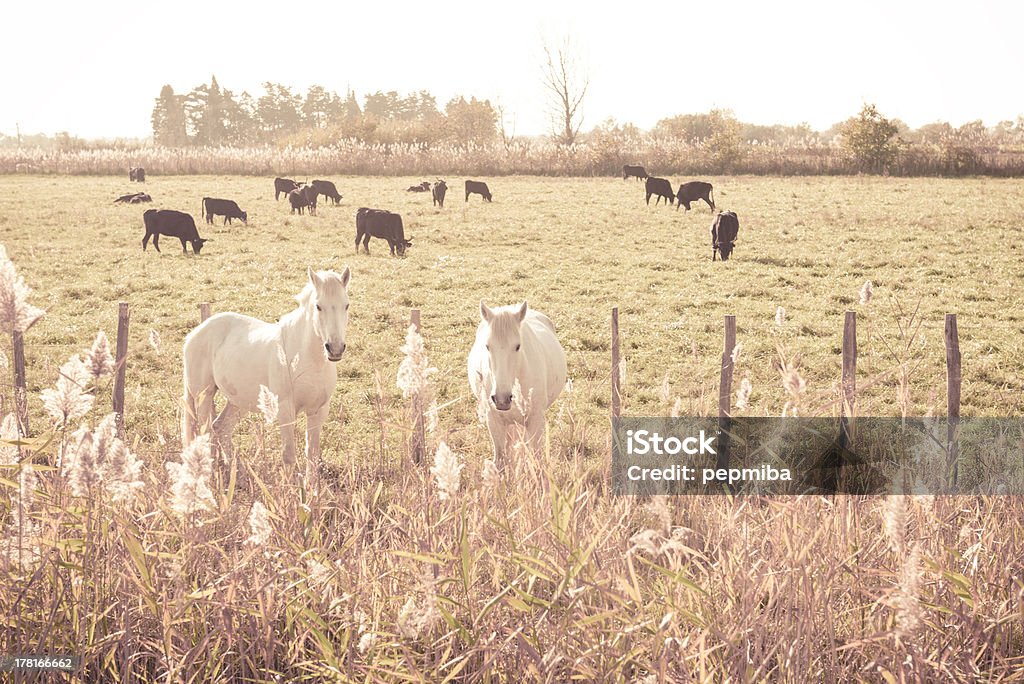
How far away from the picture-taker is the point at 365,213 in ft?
63.4

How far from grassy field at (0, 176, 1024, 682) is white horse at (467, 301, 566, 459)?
310 mm

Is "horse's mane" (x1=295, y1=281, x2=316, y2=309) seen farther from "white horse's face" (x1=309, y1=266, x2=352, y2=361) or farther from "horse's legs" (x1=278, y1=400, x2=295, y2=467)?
"horse's legs" (x1=278, y1=400, x2=295, y2=467)

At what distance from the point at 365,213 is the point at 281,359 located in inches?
530

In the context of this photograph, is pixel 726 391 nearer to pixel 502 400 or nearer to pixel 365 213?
pixel 502 400

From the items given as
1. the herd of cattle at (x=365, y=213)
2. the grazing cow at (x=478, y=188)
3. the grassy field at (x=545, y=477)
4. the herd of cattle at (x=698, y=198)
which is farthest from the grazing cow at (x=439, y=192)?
the herd of cattle at (x=698, y=198)

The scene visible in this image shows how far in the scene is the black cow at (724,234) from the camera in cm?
1770

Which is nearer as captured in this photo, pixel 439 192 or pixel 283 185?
pixel 439 192

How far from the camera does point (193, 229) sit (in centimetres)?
1909

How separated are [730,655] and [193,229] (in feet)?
59.6

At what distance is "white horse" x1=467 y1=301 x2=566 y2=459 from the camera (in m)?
5.48

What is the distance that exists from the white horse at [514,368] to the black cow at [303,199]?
18243 mm

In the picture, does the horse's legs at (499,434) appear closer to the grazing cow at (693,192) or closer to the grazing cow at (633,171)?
the grazing cow at (693,192)

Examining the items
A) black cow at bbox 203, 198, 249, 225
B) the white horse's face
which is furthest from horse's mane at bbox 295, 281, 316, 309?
black cow at bbox 203, 198, 249, 225

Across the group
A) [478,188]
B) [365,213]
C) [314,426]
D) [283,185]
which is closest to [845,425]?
[314,426]
